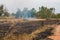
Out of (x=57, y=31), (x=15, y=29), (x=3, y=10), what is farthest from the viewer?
(x=3, y=10)

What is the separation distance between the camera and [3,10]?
72.5 ft

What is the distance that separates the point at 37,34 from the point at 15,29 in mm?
1173

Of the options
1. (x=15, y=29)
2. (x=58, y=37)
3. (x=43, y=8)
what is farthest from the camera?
(x=43, y=8)

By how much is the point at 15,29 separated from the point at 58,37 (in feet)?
7.35

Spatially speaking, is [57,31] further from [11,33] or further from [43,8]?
[43,8]

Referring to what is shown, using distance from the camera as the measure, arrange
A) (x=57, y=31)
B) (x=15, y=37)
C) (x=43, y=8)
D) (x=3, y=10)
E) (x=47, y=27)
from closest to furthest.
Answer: (x=15, y=37)
(x=57, y=31)
(x=47, y=27)
(x=3, y=10)
(x=43, y=8)

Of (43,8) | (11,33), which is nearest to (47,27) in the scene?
(11,33)

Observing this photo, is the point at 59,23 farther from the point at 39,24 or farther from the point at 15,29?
the point at 15,29

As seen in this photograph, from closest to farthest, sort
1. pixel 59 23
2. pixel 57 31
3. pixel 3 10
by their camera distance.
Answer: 1. pixel 57 31
2. pixel 59 23
3. pixel 3 10

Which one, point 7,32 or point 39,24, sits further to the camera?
point 39,24

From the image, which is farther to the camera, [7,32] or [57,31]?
[57,31]

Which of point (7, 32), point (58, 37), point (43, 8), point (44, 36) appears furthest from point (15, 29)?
point (43, 8)

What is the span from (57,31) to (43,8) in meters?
16.0

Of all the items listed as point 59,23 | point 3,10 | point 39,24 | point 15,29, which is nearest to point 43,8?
point 3,10
